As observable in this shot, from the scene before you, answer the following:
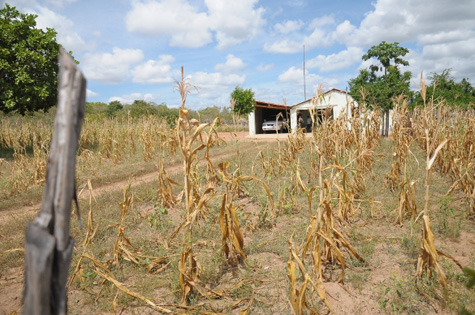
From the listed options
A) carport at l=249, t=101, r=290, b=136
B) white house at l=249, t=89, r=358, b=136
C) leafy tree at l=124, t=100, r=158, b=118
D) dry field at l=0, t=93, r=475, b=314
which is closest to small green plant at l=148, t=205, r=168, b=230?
dry field at l=0, t=93, r=475, b=314

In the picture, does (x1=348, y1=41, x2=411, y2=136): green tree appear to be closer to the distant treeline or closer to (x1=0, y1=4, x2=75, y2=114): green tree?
the distant treeline

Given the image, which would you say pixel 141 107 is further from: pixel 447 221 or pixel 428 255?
pixel 428 255

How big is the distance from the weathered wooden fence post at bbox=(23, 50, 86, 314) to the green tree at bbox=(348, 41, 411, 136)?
69.9 ft

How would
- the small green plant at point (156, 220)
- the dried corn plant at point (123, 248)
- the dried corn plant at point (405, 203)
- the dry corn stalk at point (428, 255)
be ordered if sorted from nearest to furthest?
the dry corn stalk at point (428, 255) < the dried corn plant at point (123, 248) < the dried corn plant at point (405, 203) < the small green plant at point (156, 220)

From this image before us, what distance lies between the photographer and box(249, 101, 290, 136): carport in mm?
27828

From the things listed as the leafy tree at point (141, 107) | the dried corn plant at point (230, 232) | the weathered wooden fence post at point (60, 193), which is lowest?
the dried corn plant at point (230, 232)

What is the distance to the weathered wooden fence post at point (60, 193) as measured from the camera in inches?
36.3

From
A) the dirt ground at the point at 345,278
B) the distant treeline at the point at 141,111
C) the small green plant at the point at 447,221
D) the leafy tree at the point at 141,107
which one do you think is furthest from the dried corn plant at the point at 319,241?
the leafy tree at the point at 141,107

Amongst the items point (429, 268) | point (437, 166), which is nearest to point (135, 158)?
point (437, 166)

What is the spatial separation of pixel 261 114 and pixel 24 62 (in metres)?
22.6

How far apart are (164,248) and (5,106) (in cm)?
1197

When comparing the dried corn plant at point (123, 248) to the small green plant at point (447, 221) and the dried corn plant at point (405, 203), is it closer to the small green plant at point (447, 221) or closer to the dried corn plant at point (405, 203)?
the dried corn plant at point (405, 203)

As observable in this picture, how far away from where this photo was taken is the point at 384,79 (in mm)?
22234

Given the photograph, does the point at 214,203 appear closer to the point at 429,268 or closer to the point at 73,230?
the point at 73,230
